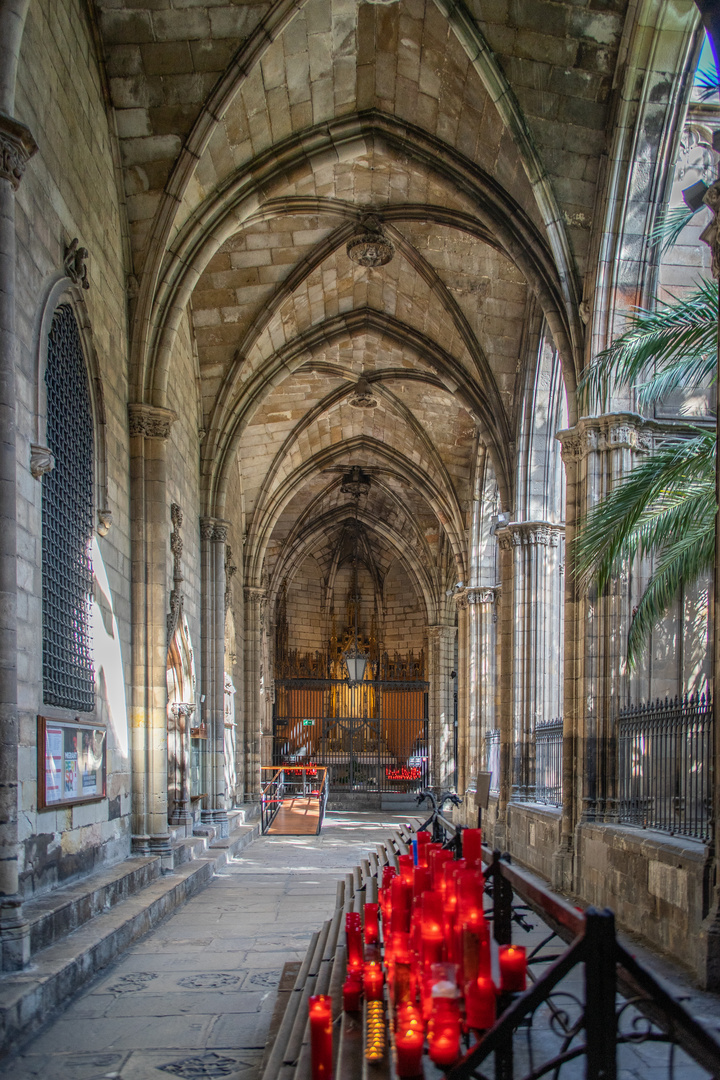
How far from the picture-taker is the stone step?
4.59 metres

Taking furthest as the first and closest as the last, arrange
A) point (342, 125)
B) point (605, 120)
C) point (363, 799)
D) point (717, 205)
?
point (363, 799), point (342, 125), point (605, 120), point (717, 205)

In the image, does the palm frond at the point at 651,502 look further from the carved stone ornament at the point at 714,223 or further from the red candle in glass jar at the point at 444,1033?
the red candle in glass jar at the point at 444,1033

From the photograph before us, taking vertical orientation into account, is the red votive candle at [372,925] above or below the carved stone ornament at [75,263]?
below

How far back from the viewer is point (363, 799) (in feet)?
75.7

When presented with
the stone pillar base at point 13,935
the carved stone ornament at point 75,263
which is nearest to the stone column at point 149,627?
the carved stone ornament at point 75,263

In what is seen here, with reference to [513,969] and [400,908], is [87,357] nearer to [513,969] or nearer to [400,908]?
[400,908]

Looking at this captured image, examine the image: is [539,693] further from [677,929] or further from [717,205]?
[717,205]

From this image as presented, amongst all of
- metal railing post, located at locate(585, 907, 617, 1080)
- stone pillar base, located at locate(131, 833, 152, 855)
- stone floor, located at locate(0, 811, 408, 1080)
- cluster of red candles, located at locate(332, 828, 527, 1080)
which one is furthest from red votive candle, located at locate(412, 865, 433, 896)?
stone pillar base, located at locate(131, 833, 152, 855)

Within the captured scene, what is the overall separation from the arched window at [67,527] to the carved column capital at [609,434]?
4.50m

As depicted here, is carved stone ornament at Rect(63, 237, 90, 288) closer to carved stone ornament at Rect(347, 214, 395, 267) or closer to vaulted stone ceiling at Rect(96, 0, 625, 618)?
vaulted stone ceiling at Rect(96, 0, 625, 618)

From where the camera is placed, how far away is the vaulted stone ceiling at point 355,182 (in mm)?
8805

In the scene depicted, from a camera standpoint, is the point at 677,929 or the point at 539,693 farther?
the point at 539,693

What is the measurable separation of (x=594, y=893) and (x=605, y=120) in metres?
6.88

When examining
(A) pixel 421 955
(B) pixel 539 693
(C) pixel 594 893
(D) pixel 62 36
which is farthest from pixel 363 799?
(A) pixel 421 955
